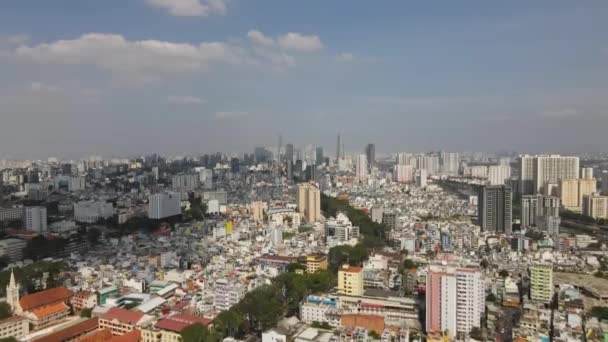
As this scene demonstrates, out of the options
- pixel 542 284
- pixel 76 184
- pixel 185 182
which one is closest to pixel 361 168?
pixel 185 182

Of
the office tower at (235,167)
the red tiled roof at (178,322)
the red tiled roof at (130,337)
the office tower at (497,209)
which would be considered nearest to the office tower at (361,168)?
the office tower at (235,167)

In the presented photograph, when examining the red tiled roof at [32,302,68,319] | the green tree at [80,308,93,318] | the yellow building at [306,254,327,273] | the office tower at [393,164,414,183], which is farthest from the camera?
the office tower at [393,164,414,183]

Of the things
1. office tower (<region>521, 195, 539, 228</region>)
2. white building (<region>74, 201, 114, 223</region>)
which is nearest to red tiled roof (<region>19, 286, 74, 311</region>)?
white building (<region>74, 201, 114, 223</region>)

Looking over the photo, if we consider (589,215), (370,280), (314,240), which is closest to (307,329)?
(370,280)

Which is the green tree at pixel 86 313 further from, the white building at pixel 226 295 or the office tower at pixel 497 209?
the office tower at pixel 497 209

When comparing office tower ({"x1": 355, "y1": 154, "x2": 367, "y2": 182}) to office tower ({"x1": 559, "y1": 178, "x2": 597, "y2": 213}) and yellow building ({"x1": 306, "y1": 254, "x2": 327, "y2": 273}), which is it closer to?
office tower ({"x1": 559, "y1": 178, "x2": 597, "y2": 213})

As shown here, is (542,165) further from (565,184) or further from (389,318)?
(389,318)
